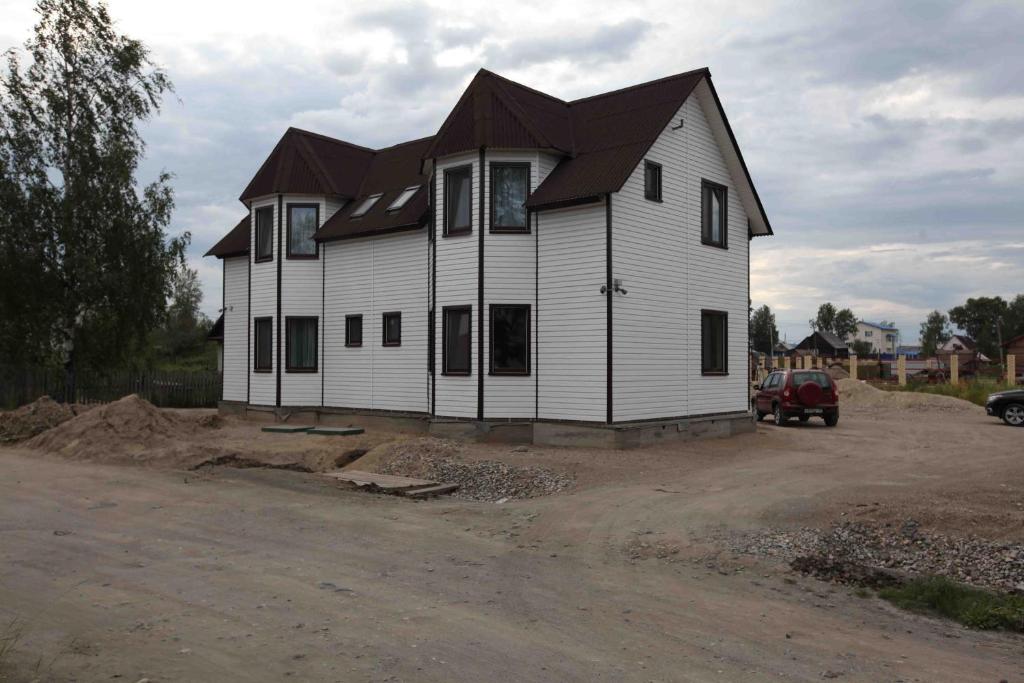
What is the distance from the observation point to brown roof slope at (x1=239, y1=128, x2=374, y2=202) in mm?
24156

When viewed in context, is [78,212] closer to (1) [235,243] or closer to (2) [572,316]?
(1) [235,243]

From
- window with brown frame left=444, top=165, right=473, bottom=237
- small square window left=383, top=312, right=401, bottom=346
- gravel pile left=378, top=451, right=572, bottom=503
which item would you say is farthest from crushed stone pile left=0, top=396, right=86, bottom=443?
window with brown frame left=444, top=165, right=473, bottom=237

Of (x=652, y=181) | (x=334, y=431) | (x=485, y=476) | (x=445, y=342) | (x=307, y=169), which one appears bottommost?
(x=485, y=476)

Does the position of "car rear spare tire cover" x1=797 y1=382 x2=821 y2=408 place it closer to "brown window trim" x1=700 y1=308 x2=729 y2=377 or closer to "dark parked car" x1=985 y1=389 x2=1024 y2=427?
"brown window trim" x1=700 y1=308 x2=729 y2=377

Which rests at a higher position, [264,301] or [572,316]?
[264,301]

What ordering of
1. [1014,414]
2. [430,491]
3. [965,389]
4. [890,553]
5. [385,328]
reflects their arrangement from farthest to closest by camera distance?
[965,389], [1014,414], [385,328], [430,491], [890,553]

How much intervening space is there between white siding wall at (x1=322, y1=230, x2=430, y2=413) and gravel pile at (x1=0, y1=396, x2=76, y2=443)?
691 cm

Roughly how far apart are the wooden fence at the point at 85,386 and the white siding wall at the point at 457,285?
15.7 metres

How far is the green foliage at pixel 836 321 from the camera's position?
138125 millimetres

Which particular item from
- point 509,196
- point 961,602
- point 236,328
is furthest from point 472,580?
point 236,328

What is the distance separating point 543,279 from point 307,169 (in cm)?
1013

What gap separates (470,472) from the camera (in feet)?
46.6

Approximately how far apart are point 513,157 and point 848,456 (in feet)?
32.8

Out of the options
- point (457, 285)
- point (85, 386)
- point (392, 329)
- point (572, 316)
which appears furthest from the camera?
point (85, 386)
